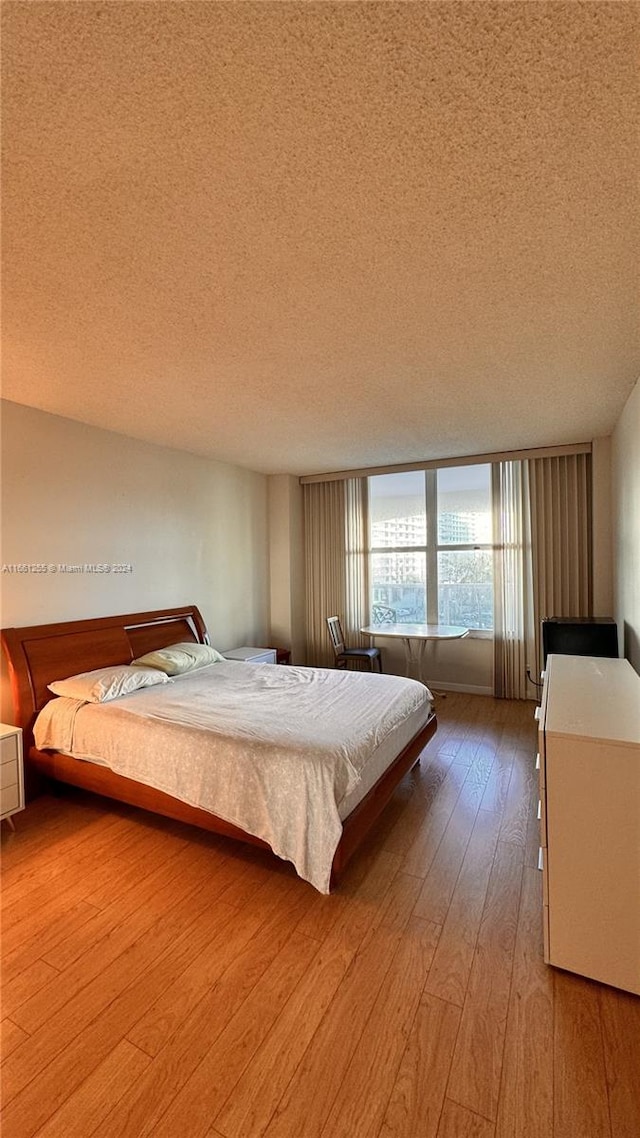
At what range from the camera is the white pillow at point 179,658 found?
144 inches

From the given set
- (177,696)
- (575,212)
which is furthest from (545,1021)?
(575,212)

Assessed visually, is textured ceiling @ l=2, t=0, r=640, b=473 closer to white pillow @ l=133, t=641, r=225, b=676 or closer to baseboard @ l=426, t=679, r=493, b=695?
white pillow @ l=133, t=641, r=225, b=676

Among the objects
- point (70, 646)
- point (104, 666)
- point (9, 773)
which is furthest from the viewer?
point (104, 666)

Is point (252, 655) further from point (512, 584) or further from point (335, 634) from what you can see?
point (512, 584)

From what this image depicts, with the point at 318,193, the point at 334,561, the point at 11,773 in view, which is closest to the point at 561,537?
the point at 334,561

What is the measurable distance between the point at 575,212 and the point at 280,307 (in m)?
1.13

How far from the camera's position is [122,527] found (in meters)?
3.88

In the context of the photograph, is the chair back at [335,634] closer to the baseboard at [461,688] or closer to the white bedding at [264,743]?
the baseboard at [461,688]

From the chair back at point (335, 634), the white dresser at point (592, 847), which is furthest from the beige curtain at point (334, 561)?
the white dresser at point (592, 847)

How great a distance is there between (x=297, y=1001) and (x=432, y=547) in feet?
14.4

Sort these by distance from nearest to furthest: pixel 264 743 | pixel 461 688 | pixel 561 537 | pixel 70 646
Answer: pixel 264 743, pixel 70 646, pixel 561 537, pixel 461 688

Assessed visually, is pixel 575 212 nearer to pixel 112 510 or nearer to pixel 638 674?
pixel 638 674

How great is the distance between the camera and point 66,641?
333 cm

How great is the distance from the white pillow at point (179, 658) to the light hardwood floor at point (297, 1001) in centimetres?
133
